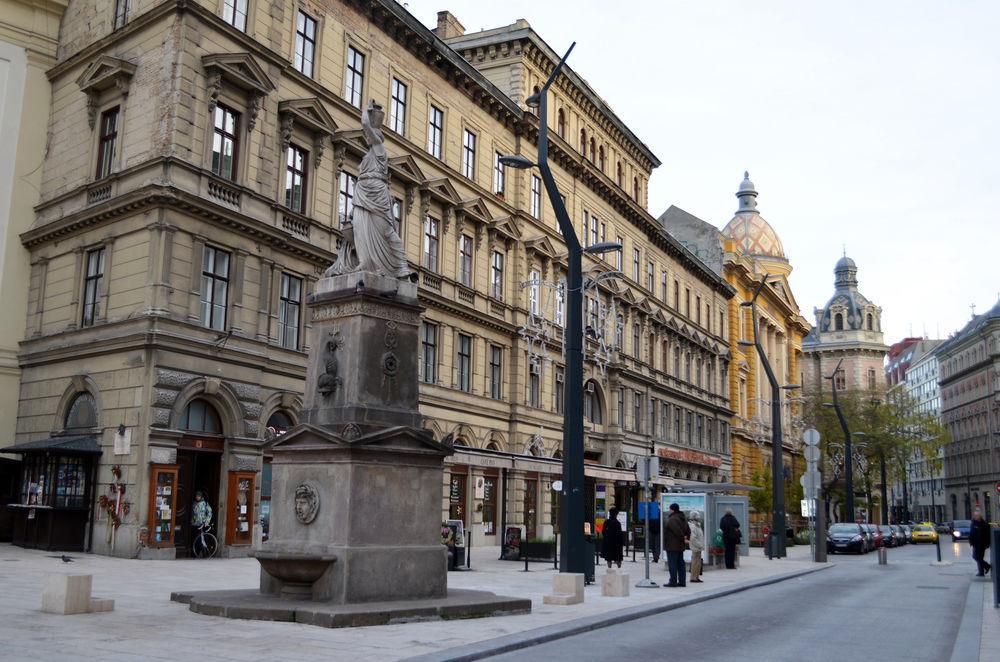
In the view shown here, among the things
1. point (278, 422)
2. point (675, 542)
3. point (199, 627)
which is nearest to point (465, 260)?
point (278, 422)

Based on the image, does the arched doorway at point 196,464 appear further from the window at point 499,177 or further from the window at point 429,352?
the window at point 499,177

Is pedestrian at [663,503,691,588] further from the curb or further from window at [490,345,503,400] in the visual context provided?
window at [490,345,503,400]

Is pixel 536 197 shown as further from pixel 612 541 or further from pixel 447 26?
pixel 612 541

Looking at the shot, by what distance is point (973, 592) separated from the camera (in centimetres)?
2116

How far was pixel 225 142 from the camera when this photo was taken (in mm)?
26984

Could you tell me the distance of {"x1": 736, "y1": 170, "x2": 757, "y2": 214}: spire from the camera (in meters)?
104

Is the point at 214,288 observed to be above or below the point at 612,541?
above

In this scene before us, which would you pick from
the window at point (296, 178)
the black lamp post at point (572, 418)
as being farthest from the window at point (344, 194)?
the black lamp post at point (572, 418)

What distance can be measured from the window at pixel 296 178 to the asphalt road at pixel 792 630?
54.6 feet

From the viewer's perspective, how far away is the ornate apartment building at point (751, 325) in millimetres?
75062

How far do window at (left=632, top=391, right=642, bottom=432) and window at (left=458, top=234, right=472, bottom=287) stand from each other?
17682 millimetres

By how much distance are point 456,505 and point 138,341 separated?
15.1 metres

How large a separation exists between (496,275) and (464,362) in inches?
179

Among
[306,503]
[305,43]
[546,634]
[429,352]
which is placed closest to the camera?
[546,634]
